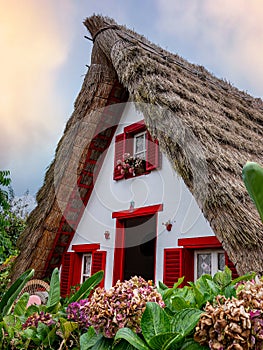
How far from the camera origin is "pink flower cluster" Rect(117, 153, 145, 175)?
5.15m

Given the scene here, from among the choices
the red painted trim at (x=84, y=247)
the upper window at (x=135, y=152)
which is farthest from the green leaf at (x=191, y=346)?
the red painted trim at (x=84, y=247)

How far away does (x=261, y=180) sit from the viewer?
0.92m

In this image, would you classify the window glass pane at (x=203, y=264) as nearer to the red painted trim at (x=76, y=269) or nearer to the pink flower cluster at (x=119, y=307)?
the red painted trim at (x=76, y=269)

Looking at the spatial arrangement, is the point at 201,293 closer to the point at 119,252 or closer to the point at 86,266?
the point at 119,252

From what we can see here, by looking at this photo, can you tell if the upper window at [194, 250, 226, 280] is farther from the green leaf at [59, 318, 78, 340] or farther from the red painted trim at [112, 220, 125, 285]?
the green leaf at [59, 318, 78, 340]

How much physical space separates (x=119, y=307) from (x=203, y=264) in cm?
357

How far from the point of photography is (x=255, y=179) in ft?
3.05

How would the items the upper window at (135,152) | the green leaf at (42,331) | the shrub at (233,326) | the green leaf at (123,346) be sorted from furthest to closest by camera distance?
the upper window at (135,152)
the green leaf at (42,331)
the green leaf at (123,346)
the shrub at (233,326)

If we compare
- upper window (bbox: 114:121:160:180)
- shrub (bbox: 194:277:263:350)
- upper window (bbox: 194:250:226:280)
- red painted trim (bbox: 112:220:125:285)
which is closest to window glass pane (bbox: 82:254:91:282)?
red painted trim (bbox: 112:220:125:285)

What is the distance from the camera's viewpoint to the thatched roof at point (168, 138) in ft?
9.77

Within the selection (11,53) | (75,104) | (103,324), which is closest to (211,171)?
(103,324)

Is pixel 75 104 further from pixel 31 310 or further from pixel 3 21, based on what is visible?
pixel 31 310

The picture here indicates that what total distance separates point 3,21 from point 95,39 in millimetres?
2014

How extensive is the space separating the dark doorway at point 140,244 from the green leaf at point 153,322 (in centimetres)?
417
